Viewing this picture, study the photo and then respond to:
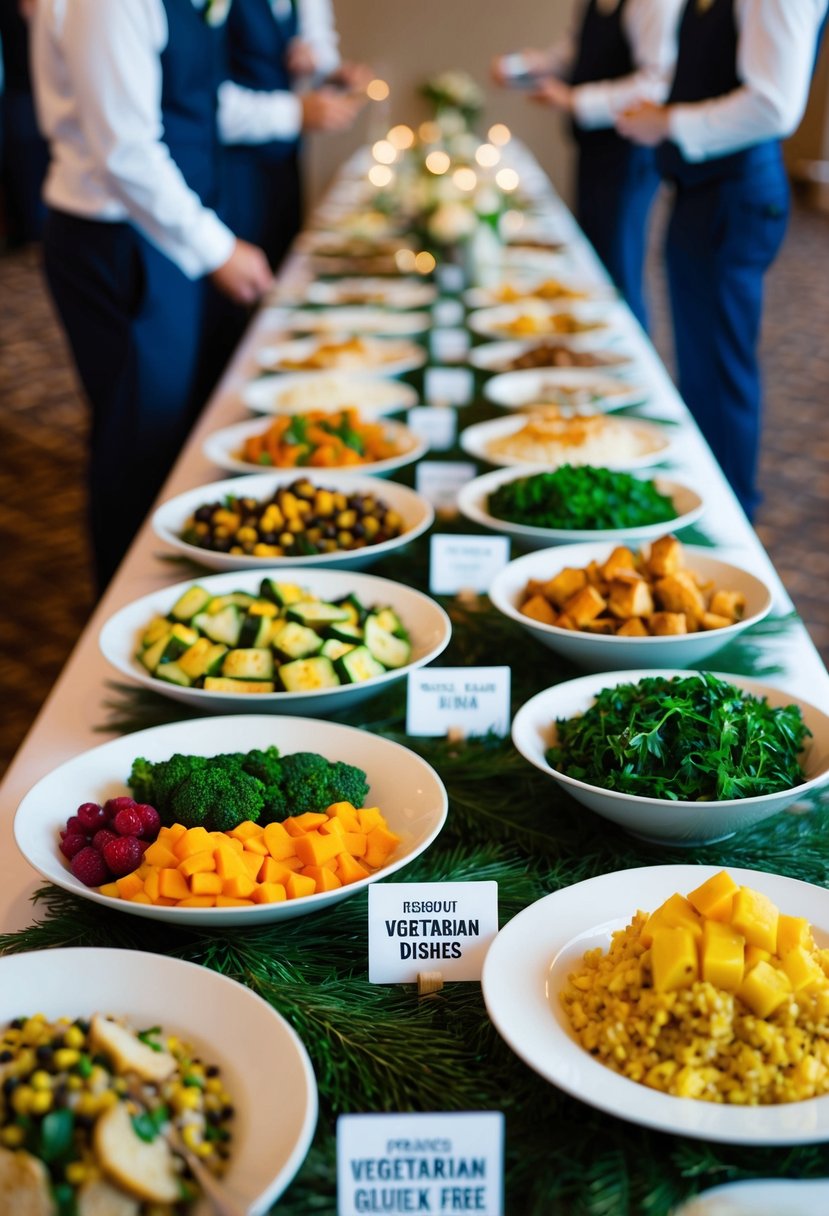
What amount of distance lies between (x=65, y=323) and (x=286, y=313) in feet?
2.17

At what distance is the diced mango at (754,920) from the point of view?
741mm

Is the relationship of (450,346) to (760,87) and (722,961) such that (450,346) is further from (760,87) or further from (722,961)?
(722,961)

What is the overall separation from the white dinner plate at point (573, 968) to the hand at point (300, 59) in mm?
3911

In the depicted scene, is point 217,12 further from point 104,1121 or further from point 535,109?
point 535,109

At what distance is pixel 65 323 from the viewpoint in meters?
2.47

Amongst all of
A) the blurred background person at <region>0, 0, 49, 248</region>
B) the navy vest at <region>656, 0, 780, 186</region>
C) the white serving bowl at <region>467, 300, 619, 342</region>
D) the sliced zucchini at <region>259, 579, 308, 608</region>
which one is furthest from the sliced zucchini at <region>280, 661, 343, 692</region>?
the blurred background person at <region>0, 0, 49, 248</region>

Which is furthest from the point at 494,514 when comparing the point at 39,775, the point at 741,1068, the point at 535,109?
the point at 535,109

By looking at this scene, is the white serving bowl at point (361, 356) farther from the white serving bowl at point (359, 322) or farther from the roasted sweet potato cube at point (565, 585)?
the roasted sweet potato cube at point (565, 585)

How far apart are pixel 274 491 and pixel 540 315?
1360 millimetres

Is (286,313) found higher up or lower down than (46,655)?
higher up

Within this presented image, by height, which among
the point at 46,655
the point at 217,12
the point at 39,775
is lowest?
the point at 46,655

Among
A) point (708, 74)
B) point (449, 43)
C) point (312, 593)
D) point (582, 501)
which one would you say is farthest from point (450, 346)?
point (449, 43)

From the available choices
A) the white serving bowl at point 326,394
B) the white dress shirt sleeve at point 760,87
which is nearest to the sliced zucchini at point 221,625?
the white serving bowl at point 326,394

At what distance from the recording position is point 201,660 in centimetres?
120
